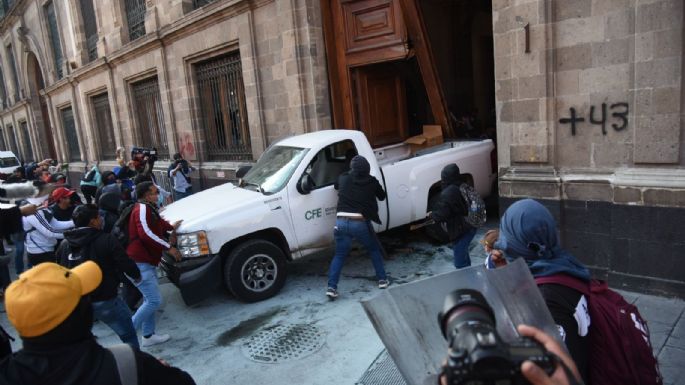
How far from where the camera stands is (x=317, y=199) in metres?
6.05

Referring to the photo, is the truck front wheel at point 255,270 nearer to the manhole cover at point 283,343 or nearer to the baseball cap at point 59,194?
the manhole cover at point 283,343

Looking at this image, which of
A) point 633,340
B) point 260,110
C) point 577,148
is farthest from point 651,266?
point 260,110

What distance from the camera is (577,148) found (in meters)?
5.53

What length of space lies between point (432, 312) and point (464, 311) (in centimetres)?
26

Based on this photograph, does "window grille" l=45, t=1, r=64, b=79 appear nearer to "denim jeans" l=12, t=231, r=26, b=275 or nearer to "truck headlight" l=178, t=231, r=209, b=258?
"denim jeans" l=12, t=231, r=26, b=275

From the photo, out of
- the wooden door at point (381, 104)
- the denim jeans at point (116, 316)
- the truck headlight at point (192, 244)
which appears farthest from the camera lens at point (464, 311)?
the wooden door at point (381, 104)

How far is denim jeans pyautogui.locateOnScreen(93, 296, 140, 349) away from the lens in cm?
390

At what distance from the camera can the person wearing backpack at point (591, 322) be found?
172cm

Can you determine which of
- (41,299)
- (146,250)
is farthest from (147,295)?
(41,299)

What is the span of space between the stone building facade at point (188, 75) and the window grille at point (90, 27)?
0.13 feet

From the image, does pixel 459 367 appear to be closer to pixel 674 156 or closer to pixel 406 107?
pixel 674 156

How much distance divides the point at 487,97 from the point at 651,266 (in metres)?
9.09

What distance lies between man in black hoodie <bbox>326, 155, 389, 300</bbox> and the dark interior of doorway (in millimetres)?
5523

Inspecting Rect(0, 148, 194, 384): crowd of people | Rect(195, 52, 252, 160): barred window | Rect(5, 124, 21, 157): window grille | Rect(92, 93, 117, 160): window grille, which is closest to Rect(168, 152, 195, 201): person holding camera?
Rect(0, 148, 194, 384): crowd of people
